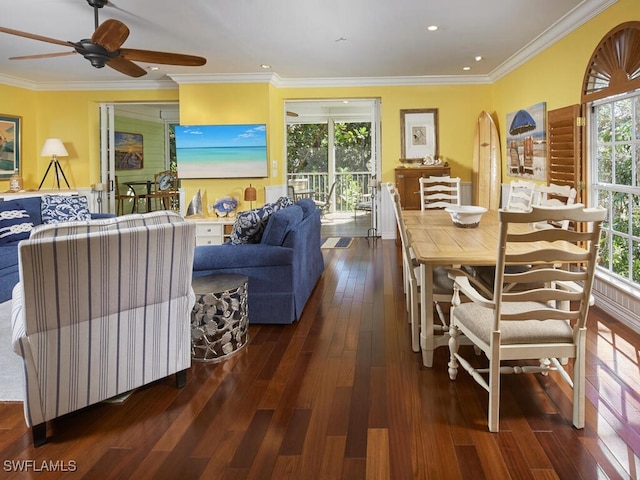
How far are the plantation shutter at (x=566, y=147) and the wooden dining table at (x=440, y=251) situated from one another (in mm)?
1427

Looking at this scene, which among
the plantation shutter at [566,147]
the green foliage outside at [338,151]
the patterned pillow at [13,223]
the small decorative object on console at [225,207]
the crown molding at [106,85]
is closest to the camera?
the plantation shutter at [566,147]

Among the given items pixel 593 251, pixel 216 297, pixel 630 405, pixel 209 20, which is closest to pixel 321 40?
pixel 209 20

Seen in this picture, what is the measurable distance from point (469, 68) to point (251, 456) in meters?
6.22

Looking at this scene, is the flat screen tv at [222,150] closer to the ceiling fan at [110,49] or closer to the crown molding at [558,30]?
the ceiling fan at [110,49]

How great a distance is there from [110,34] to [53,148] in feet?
14.6

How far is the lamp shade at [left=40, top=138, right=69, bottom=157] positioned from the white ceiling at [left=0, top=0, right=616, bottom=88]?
958 millimetres

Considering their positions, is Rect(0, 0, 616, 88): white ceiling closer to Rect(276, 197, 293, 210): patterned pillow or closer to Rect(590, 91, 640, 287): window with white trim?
Rect(590, 91, 640, 287): window with white trim

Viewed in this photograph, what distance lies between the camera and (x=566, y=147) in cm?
459

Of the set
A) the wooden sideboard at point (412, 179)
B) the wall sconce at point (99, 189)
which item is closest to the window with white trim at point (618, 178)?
the wooden sideboard at point (412, 179)

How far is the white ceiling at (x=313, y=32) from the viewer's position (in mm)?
4117

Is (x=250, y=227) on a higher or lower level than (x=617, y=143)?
lower

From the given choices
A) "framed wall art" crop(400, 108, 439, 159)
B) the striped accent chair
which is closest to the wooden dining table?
the striped accent chair

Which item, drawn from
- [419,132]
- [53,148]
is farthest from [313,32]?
[53,148]

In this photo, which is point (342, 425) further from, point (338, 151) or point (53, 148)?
point (338, 151)
